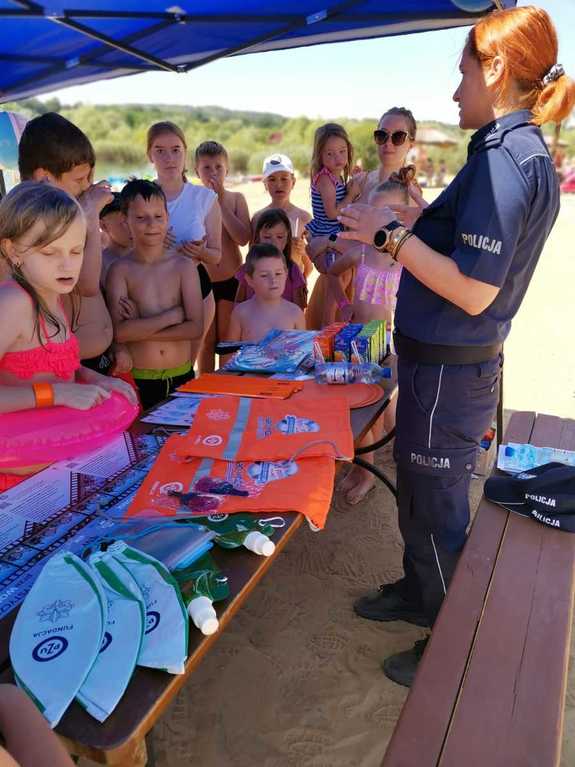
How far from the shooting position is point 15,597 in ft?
3.98

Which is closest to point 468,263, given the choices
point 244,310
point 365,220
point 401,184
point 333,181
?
A: point 365,220

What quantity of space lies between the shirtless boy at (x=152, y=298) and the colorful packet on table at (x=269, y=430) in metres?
0.88

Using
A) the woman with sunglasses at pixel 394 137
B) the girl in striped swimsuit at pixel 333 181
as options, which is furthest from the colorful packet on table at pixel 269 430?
the girl in striped swimsuit at pixel 333 181

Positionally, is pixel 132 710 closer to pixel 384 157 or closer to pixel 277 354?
pixel 277 354

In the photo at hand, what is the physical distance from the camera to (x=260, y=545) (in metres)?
1.35

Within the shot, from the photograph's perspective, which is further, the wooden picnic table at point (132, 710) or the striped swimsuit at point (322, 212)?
the striped swimsuit at point (322, 212)

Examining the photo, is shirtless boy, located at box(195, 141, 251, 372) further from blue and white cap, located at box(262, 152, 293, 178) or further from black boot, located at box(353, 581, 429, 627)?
black boot, located at box(353, 581, 429, 627)

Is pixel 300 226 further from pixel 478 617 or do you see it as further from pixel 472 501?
pixel 478 617

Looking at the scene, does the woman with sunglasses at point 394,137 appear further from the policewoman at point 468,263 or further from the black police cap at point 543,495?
the black police cap at point 543,495

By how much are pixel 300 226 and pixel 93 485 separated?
334 cm

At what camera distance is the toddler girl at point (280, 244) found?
3850 millimetres

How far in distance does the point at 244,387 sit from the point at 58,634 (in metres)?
1.37

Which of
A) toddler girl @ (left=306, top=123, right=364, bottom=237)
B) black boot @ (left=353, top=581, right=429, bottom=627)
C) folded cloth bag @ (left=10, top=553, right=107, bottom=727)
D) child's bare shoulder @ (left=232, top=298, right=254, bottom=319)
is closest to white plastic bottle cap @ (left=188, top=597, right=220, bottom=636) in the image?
folded cloth bag @ (left=10, top=553, right=107, bottom=727)

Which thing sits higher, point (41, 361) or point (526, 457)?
point (41, 361)
